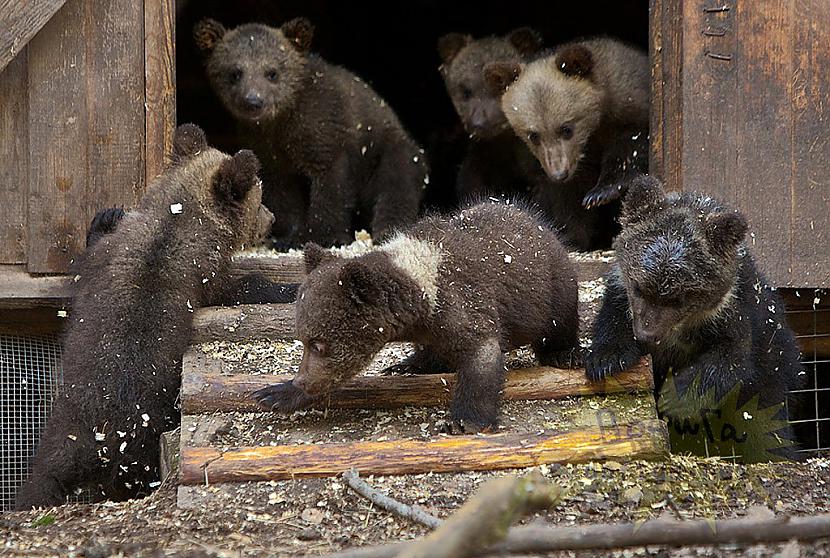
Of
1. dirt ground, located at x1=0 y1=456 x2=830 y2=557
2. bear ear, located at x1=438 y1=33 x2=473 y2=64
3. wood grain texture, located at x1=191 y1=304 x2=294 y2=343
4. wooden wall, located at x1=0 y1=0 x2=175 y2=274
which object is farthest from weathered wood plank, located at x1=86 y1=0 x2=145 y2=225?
bear ear, located at x1=438 y1=33 x2=473 y2=64

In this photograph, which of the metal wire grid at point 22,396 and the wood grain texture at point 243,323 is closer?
the wood grain texture at point 243,323

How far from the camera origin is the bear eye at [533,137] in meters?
8.78

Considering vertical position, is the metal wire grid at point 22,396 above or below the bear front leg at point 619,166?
below

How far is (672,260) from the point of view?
5426 mm

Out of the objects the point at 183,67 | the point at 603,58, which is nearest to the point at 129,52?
the point at 603,58

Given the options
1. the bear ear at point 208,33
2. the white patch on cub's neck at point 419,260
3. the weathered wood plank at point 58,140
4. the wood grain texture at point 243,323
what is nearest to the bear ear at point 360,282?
the white patch on cub's neck at point 419,260

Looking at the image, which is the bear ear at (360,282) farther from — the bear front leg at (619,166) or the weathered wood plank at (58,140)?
the bear front leg at (619,166)

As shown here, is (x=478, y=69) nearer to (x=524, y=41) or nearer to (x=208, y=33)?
(x=524, y=41)

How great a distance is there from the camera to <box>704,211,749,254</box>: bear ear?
18.0 ft

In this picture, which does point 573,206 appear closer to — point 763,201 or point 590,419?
point 763,201

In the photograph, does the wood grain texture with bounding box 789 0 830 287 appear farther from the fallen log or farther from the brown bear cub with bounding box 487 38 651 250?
the fallen log

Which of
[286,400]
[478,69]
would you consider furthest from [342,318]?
[478,69]

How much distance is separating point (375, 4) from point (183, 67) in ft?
9.06

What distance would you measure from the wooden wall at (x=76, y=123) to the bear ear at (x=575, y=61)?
3169 millimetres
